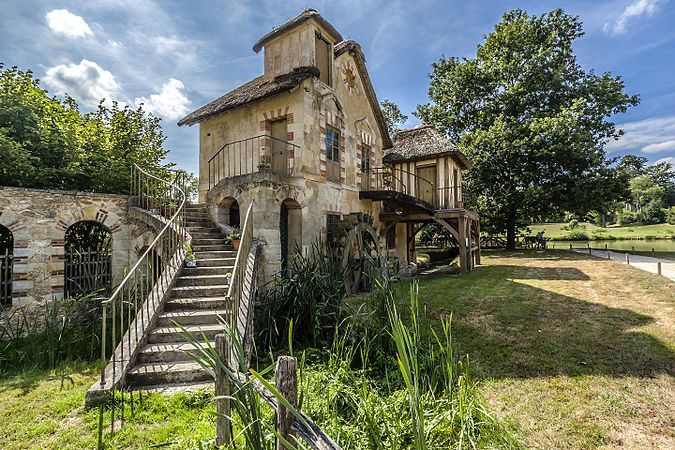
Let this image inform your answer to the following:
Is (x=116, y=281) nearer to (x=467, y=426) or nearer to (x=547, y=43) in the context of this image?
(x=467, y=426)

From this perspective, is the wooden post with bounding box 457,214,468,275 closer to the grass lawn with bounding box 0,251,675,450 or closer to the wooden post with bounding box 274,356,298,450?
the grass lawn with bounding box 0,251,675,450

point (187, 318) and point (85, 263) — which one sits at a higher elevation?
point (85, 263)

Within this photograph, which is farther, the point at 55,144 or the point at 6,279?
the point at 55,144

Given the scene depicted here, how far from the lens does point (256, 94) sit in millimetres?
9680

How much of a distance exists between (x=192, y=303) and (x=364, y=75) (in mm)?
10603

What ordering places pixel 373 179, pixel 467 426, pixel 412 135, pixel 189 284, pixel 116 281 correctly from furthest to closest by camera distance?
pixel 412 135, pixel 373 179, pixel 116 281, pixel 189 284, pixel 467 426

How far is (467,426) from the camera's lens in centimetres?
297

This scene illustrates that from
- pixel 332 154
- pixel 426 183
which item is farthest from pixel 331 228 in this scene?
pixel 426 183

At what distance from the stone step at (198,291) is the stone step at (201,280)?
177 millimetres

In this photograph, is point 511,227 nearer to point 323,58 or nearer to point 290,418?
point 323,58

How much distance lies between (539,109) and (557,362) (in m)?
→ 21.0

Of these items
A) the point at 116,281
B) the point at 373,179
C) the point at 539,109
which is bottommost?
the point at 116,281

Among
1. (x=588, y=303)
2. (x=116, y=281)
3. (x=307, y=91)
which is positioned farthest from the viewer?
(x=307, y=91)

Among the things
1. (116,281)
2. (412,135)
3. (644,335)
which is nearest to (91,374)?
(116,281)
